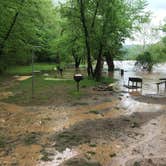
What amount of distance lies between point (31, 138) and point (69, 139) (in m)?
0.88

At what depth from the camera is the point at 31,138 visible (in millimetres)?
6137

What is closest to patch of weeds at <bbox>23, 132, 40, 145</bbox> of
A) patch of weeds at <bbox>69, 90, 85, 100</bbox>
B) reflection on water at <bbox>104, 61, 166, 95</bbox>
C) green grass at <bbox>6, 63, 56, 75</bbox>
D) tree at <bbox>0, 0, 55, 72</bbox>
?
patch of weeds at <bbox>69, 90, 85, 100</bbox>

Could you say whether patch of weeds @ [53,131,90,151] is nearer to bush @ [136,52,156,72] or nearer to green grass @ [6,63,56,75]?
green grass @ [6,63,56,75]

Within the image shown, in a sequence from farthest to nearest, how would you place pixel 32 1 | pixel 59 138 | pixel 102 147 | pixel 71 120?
pixel 32 1 → pixel 71 120 → pixel 59 138 → pixel 102 147

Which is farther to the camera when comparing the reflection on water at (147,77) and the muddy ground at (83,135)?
the reflection on water at (147,77)

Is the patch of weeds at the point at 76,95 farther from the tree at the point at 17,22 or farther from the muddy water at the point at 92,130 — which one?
the tree at the point at 17,22

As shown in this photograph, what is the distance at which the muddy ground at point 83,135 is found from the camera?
5062mm

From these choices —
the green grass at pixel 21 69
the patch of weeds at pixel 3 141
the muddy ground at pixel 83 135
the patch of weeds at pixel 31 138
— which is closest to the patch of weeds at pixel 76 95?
the muddy ground at pixel 83 135

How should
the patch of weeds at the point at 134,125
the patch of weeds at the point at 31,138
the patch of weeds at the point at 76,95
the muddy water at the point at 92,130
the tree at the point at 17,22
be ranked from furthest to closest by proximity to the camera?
the tree at the point at 17,22 → the patch of weeds at the point at 76,95 → the patch of weeds at the point at 134,125 → the patch of weeds at the point at 31,138 → the muddy water at the point at 92,130

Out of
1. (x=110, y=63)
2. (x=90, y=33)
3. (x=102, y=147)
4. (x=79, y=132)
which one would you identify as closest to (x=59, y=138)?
(x=79, y=132)

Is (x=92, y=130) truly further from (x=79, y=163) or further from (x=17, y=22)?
(x=17, y=22)

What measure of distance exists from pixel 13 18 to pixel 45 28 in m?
13.3

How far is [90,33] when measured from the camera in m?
17.6

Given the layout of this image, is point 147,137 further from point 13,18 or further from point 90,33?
point 13,18
